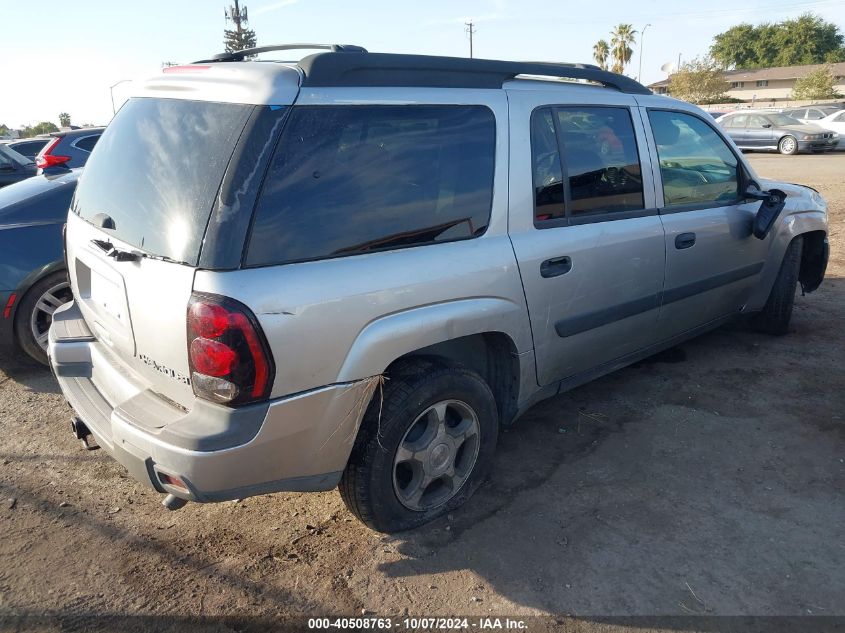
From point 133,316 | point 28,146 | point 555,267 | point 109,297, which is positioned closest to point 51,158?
point 109,297

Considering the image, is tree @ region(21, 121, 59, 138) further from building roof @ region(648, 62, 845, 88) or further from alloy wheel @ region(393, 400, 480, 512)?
alloy wheel @ region(393, 400, 480, 512)

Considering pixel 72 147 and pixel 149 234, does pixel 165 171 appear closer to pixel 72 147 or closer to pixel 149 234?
pixel 149 234

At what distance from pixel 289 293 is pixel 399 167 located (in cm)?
74

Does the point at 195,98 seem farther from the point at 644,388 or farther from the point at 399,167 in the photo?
the point at 644,388

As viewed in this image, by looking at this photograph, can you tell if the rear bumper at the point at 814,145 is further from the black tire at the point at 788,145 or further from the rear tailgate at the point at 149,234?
the rear tailgate at the point at 149,234

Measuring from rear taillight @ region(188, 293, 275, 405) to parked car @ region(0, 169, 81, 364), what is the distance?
2898 mm

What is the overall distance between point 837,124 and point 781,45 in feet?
214

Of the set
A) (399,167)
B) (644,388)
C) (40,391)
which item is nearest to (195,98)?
(399,167)

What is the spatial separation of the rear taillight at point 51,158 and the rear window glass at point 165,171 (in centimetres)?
392

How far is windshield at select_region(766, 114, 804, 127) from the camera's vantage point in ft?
70.5

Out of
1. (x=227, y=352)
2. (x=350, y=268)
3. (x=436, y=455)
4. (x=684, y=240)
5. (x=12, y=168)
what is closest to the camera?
(x=227, y=352)

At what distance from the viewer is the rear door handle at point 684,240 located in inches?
153

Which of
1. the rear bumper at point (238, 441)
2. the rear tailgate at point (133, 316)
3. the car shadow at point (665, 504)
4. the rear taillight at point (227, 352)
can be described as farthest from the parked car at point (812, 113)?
the rear taillight at point (227, 352)

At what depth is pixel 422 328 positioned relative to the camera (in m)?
2.61
